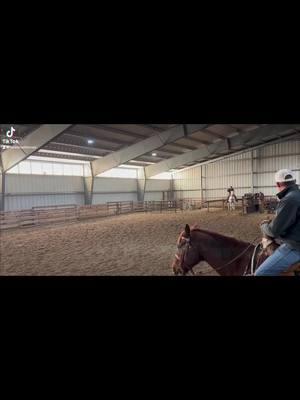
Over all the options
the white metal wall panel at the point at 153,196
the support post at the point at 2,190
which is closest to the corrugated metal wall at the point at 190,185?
the white metal wall panel at the point at 153,196

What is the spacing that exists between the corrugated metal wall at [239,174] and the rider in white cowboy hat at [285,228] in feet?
36.2

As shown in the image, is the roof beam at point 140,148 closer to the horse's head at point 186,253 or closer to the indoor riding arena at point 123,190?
the indoor riding arena at point 123,190

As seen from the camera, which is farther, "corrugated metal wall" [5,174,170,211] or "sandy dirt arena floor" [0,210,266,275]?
"corrugated metal wall" [5,174,170,211]

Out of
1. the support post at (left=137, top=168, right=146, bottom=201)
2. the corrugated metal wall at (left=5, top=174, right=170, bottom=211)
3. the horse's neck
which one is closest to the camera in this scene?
the horse's neck

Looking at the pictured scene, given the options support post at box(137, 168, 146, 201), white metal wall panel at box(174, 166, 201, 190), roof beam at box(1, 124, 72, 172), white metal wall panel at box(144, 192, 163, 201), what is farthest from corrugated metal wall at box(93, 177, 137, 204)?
roof beam at box(1, 124, 72, 172)

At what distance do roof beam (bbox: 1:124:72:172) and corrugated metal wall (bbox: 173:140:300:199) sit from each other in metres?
7.06

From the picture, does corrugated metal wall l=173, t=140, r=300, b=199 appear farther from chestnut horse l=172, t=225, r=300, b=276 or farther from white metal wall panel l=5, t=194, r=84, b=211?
chestnut horse l=172, t=225, r=300, b=276

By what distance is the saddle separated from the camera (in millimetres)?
2172

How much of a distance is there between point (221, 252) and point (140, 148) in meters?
8.53

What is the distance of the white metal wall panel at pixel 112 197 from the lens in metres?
12.2
